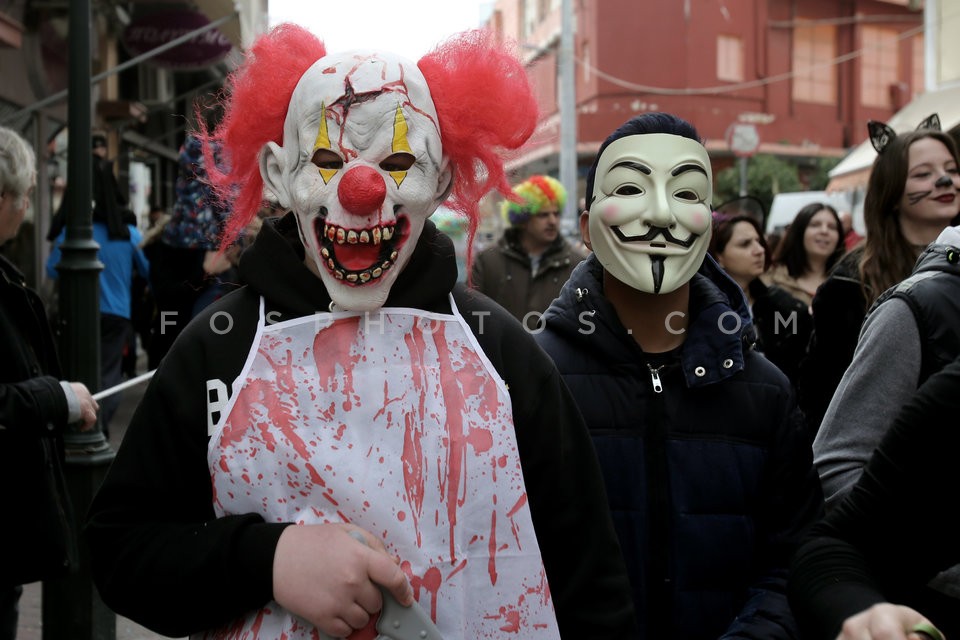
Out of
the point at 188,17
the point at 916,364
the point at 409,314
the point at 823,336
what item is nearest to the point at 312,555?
the point at 409,314

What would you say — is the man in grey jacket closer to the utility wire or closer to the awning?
the awning

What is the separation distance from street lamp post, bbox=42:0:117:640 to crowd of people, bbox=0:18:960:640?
2.35 meters

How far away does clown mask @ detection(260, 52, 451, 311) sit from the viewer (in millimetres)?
1693

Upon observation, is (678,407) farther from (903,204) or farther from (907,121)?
(907,121)

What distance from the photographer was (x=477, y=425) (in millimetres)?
1653

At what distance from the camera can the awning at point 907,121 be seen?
14.9 m

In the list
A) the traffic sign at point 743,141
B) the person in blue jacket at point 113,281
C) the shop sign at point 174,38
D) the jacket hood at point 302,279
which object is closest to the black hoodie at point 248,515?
the jacket hood at point 302,279

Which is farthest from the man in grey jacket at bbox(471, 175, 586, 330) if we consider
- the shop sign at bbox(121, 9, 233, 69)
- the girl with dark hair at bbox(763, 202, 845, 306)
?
the shop sign at bbox(121, 9, 233, 69)

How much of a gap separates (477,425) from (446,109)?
546 mm

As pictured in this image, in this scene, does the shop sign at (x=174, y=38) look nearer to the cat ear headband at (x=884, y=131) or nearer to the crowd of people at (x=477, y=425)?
the cat ear headband at (x=884, y=131)

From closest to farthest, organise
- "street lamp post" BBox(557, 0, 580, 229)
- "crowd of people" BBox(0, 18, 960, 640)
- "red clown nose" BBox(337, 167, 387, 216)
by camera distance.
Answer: "crowd of people" BBox(0, 18, 960, 640) < "red clown nose" BBox(337, 167, 387, 216) < "street lamp post" BBox(557, 0, 580, 229)

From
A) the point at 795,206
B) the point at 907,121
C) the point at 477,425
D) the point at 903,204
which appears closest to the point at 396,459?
the point at 477,425

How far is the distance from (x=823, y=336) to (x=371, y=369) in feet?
7.69

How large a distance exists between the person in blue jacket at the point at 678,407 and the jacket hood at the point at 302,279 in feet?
1.97
